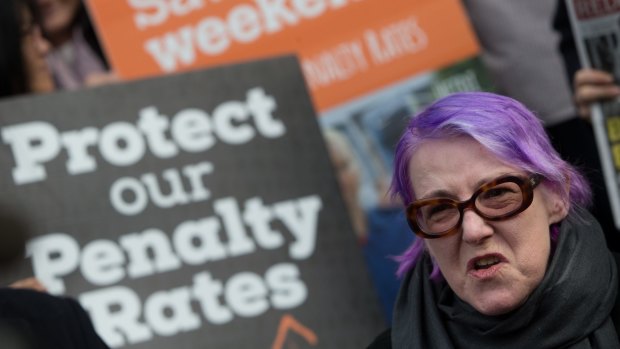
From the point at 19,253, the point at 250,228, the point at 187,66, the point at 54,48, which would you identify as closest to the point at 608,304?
the point at 250,228

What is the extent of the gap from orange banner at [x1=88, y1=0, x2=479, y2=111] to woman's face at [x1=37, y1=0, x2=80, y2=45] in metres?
0.42

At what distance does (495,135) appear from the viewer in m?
2.27

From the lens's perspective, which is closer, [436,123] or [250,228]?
[436,123]

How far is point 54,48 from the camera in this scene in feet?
14.8

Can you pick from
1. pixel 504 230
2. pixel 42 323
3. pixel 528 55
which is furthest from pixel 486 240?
pixel 528 55

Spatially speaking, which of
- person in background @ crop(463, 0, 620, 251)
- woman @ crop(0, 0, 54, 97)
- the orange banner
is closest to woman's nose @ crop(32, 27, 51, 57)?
woman @ crop(0, 0, 54, 97)

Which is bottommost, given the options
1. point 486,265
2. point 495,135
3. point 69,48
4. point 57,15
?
point 486,265

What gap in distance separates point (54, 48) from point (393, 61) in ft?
4.05

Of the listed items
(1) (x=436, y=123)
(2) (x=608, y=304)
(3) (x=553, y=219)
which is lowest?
(2) (x=608, y=304)

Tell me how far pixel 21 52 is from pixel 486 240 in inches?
102

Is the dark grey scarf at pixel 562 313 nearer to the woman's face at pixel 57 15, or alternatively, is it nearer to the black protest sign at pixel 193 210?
the black protest sign at pixel 193 210

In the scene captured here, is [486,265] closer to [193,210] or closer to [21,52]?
[193,210]

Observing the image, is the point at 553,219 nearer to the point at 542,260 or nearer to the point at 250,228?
the point at 542,260

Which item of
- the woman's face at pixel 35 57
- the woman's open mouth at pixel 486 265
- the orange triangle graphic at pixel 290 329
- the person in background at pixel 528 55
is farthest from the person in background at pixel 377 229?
the woman's open mouth at pixel 486 265
